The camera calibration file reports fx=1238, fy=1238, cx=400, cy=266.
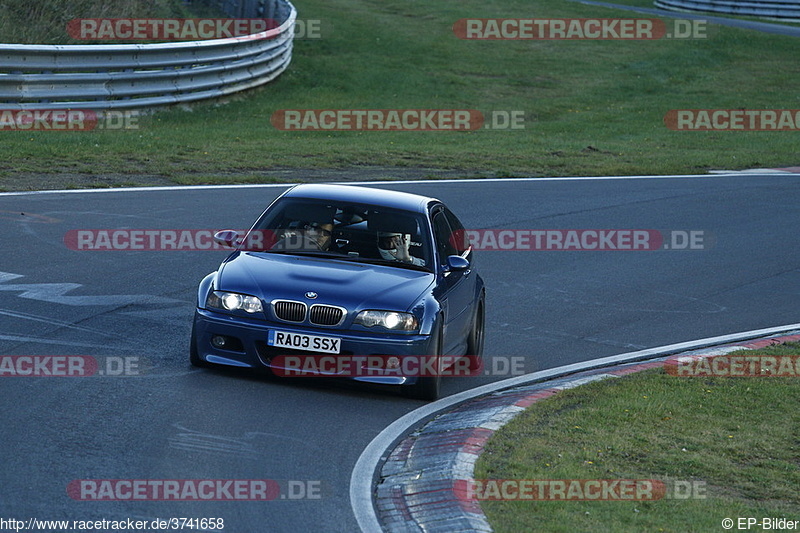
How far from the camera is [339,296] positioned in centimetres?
894

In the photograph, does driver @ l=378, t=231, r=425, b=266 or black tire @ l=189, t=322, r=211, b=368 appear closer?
black tire @ l=189, t=322, r=211, b=368

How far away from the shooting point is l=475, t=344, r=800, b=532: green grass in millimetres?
6543


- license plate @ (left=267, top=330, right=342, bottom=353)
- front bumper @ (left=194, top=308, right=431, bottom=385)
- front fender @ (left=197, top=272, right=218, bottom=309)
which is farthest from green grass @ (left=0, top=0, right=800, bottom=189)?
license plate @ (left=267, top=330, right=342, bottom=353)

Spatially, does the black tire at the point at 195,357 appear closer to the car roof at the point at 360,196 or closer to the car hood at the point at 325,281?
the car hood at the point at 325,281

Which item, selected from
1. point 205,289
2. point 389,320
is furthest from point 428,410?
point 205,289

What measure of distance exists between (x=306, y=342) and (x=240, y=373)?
0.76 metres

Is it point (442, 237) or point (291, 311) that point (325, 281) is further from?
point (442, 237)

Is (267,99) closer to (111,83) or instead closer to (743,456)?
(111,83)

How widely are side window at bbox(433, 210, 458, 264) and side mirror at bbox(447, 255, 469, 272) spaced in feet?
0.28

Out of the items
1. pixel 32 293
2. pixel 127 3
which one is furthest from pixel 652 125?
pixel 32 293

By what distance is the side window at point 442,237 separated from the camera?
398 inches

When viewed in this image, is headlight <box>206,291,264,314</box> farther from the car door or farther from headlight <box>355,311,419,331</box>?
the car door

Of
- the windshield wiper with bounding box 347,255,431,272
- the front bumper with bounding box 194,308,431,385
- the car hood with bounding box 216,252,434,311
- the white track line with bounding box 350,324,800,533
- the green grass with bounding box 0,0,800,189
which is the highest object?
the green grass with bounding box 0,0,800,189

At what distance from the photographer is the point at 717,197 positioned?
20.1 meters
